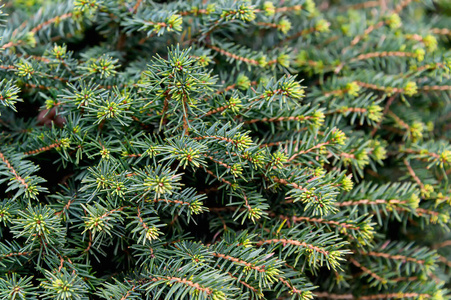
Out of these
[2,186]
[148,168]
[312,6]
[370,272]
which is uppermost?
[312,6]

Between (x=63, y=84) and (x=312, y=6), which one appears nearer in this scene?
(x=63, y=84)

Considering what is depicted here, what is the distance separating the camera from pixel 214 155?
0.65m

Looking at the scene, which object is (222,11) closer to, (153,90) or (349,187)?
(153,90)

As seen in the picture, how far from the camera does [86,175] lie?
0.65m

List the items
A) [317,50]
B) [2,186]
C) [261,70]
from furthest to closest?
[317,50] < [261,70] < [2,186]

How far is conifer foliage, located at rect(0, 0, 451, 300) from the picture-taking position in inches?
24.2

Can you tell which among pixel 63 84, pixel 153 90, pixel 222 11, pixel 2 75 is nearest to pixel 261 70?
pixel 222 11

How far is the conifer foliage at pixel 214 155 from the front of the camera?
61cm

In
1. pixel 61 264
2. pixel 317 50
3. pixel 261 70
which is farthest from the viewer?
pixel 317 50

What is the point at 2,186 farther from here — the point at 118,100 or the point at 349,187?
the point at 349,187

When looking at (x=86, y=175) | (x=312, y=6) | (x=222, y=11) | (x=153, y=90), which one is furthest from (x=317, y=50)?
(x=86, y=175)

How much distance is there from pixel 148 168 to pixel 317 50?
1.80 feet

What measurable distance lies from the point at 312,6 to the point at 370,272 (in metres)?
0.60

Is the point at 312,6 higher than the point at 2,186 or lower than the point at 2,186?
higher
